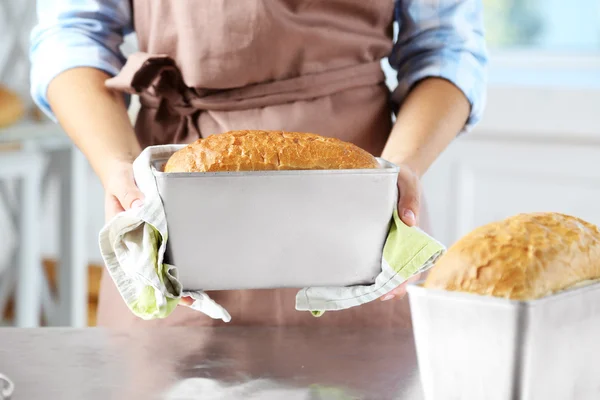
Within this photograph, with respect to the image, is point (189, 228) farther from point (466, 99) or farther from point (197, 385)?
point (466, 99)

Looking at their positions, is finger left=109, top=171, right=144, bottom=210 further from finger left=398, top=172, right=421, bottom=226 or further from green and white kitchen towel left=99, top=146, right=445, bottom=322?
finger left=398, top=172, right=421, bottom=226

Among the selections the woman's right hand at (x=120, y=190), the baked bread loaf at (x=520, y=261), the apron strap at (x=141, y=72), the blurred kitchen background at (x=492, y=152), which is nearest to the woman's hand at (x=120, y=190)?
the woman's right hand at (x=120, y=190)

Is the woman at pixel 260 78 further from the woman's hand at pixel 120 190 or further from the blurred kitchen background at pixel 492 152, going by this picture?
the blurred kitchen background at pixel 492 152

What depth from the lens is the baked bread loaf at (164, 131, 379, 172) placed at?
2.21 feet

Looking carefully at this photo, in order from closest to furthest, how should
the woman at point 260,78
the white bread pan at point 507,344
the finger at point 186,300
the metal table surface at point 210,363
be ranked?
1. the white bread pan at point 507,344
2. the metal table surface at point 210,363
3. the finger at point 186,300
4. the woman at point 260,78

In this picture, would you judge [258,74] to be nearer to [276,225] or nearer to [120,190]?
[120,190]

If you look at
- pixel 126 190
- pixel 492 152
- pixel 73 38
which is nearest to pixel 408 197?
pixel 126 190

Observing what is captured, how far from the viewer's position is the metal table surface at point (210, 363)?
61 cm

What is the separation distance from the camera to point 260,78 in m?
0.98

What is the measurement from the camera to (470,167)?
220 cm

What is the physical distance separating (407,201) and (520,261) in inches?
10.9

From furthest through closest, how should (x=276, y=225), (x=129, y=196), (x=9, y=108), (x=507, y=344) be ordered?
(x=9, y=108), (x=129, y=196), (x=276, y=225), (x=507, y=344)

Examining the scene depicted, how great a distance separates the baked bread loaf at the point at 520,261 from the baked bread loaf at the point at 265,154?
197 mm

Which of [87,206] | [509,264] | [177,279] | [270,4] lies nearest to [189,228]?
[177,279]
